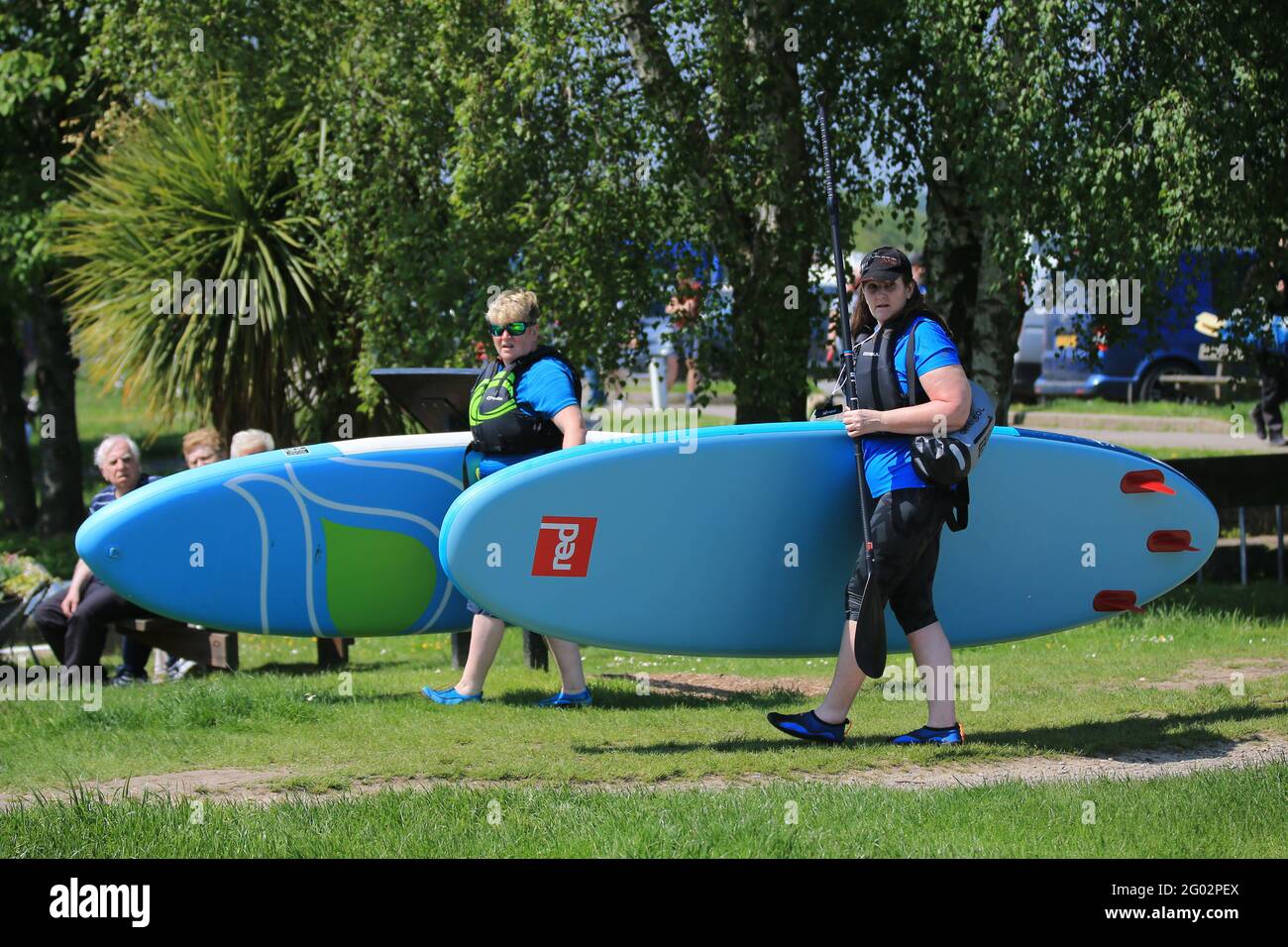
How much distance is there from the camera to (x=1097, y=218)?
27.7 feet

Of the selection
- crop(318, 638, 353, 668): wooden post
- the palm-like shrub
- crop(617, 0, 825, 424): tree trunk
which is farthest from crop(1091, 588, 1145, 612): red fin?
the palm-like shrub

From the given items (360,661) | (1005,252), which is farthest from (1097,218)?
(360,661)

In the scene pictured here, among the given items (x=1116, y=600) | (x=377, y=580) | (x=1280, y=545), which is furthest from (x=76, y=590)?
(x=1280, y=545)

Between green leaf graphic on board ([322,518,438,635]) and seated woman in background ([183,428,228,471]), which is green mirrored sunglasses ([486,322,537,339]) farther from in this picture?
seated woman in background ([183,428,228,471])

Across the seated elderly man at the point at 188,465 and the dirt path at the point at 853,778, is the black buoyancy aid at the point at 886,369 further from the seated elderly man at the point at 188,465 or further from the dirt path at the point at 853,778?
the seated elderly man at the point at 188,465

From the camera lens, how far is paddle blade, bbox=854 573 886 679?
5.16 metres

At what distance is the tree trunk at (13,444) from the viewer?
17672mm

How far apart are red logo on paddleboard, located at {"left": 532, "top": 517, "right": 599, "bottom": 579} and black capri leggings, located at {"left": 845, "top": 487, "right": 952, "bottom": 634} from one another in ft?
3.55

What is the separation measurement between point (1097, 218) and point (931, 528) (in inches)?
154

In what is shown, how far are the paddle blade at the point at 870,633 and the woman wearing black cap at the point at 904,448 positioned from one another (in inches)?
1.6

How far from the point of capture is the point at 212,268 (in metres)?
13.0

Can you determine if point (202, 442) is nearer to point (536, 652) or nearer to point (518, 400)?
point (536, 652)

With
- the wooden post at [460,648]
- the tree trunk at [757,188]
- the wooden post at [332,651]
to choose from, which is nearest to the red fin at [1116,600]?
the wooden post at [460,648]

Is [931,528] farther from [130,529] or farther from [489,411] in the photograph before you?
[130,529]
